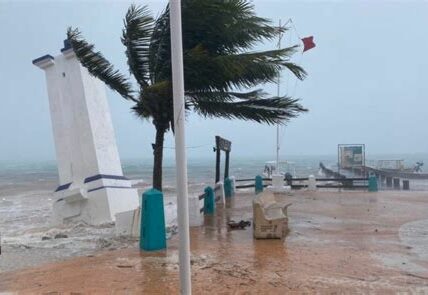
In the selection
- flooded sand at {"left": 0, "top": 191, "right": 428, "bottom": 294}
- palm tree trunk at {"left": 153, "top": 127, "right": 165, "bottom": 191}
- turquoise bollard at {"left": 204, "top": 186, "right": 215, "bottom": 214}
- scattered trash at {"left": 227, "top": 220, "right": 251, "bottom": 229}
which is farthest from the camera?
turquoise bollard at {"left": 204, "top": 186, "right": 215, "bottom": 214}

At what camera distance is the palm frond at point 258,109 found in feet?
38.6

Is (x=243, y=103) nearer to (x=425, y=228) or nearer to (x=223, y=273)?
(x=425, y=228)

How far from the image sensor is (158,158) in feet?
34.5

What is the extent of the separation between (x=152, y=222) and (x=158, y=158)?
2489 millimetres

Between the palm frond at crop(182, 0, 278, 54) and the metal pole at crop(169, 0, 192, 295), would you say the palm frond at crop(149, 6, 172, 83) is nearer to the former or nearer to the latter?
the palm frond at crop(182, 0, 278, 54)

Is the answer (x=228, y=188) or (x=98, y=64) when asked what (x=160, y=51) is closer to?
(x=98, y=64)

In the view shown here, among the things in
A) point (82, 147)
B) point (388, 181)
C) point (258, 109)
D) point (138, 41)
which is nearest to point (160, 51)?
point (138, 41)

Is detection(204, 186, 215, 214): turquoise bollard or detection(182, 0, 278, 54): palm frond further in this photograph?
detection(204, 186, 215, 214): turquoise bollard

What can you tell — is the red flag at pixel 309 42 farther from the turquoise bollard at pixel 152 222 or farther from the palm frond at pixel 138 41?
the turquoise bollard at pixel 152 222

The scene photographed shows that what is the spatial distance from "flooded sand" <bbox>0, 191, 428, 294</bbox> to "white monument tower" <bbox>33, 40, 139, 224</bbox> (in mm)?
3881

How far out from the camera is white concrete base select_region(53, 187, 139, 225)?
1339cm

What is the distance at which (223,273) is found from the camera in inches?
261

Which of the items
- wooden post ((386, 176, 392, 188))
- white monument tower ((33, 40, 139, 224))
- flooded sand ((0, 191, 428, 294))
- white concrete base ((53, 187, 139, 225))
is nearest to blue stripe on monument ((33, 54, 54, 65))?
white monument tower ((33, 40, 139, 224))

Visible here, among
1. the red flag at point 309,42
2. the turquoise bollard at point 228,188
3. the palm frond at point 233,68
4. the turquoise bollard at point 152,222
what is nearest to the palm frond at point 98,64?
the palm frond at point 233,68
